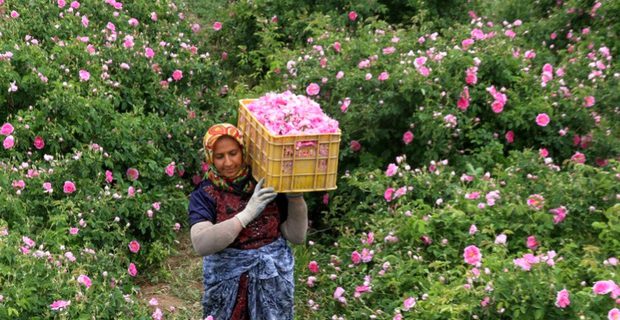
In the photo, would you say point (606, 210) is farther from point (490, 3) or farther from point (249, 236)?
point (490, 3)

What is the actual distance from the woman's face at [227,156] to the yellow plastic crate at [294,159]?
8cm

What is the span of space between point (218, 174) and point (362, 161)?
185 centimetres

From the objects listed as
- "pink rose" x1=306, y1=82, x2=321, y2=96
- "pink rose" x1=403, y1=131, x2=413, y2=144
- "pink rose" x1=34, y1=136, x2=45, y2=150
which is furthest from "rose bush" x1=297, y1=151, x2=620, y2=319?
"pink rose" x1=34, y1=136, x2=45, y2=150

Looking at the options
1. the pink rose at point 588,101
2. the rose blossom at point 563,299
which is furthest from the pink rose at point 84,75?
the rose blossom at point 563,299

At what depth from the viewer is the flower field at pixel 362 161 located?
3893 millimetres

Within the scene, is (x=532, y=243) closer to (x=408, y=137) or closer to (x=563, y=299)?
(x=563, y=299)

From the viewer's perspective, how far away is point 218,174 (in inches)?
143

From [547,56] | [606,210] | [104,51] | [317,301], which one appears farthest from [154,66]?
[606,210]

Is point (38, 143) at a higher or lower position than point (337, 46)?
lower

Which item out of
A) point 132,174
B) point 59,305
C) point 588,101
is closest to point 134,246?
point 132,174

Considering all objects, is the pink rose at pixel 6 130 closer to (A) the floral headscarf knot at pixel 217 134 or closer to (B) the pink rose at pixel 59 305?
(B) the pink rose at pixel 59 305

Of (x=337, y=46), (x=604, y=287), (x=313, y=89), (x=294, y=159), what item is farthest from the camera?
(x=337, y=46)

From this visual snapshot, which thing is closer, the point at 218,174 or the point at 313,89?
the point at 218,174

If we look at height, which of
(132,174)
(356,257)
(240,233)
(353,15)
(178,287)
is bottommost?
(178,287)
